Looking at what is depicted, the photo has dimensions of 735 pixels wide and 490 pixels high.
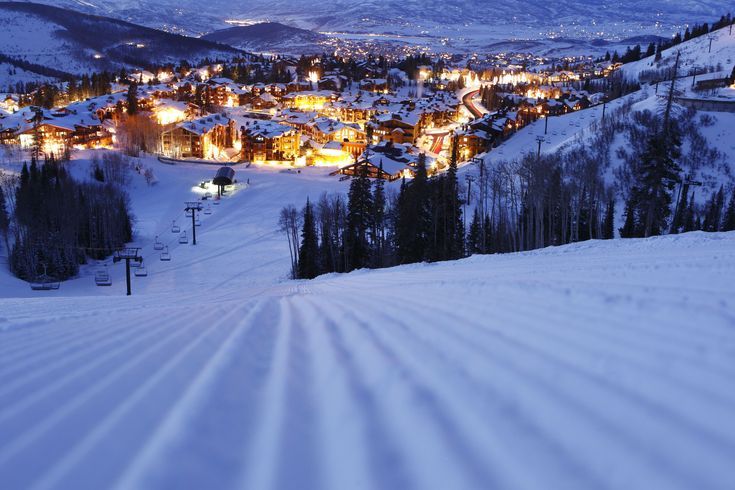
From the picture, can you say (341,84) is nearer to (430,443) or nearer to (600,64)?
(600,64)

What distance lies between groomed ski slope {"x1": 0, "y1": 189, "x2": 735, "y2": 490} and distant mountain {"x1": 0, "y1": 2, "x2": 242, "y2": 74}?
164m

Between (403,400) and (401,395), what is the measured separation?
0.07 meters

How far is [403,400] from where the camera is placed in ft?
8.05

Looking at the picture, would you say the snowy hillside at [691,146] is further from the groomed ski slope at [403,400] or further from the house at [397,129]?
the groomed ski slope at [403,400]

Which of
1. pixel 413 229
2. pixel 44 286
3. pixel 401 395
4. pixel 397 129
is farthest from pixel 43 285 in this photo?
pixel 397 129

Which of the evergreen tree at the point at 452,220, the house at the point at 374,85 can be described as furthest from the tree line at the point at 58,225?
the house at the point at 374,85

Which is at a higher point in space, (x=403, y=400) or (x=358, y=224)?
(x=358, y=224)

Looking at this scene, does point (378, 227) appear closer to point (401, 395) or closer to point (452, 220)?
point (452, 220)

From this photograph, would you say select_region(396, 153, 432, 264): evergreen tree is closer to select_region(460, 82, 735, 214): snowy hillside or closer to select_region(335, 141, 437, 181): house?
select_region(460, 82, 735, 214): snowy hillside

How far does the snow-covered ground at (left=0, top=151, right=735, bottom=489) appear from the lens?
1813 millimetres

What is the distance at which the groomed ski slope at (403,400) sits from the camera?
1.80m

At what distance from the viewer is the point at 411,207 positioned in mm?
25500

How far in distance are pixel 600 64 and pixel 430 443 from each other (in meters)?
133

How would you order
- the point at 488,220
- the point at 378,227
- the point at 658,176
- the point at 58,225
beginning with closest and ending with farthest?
the point at 658,176, the point at 488,220, the point at 58,225, the point at 378,227
